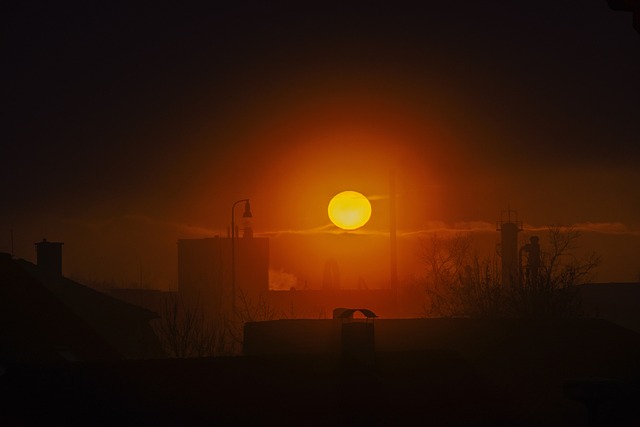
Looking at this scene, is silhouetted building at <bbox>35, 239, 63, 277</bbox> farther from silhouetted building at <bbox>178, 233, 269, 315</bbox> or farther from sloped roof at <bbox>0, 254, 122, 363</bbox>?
silhouetted building at <bbox>178, 233, 269, 315</bbox>

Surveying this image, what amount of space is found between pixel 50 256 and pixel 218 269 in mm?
24414

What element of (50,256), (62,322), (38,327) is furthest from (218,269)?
(38,327)

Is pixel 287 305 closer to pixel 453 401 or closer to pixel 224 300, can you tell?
pixel 224 300

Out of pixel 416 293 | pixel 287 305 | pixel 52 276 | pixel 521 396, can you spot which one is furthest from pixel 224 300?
pixel 521 396

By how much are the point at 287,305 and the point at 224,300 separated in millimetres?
4463

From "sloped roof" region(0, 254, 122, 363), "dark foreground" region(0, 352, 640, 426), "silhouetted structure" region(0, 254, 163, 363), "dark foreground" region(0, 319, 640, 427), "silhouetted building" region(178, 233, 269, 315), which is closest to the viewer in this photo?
"dark foreground" region(0, 319, 640, 427)

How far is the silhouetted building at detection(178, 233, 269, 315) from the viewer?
70.0 metres

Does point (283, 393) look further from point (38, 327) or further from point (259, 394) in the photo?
point (38, 327)

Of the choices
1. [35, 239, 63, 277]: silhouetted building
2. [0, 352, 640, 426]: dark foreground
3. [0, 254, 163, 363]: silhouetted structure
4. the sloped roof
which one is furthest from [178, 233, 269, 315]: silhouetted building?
[0, 352, 640, 426]: dark foreground

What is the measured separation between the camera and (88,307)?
41594 mm

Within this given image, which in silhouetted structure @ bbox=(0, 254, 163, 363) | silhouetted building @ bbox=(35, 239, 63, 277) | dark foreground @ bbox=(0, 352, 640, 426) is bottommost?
silhouetted structure @ bbox=(0, 254, 163, 363)

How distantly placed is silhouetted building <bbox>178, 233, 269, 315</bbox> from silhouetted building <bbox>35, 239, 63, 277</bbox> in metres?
19.3

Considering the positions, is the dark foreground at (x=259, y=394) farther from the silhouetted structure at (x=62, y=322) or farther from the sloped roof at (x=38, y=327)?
the sloped roof at (x=38, y=327)

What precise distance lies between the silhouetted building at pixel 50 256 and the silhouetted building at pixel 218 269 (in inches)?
761
